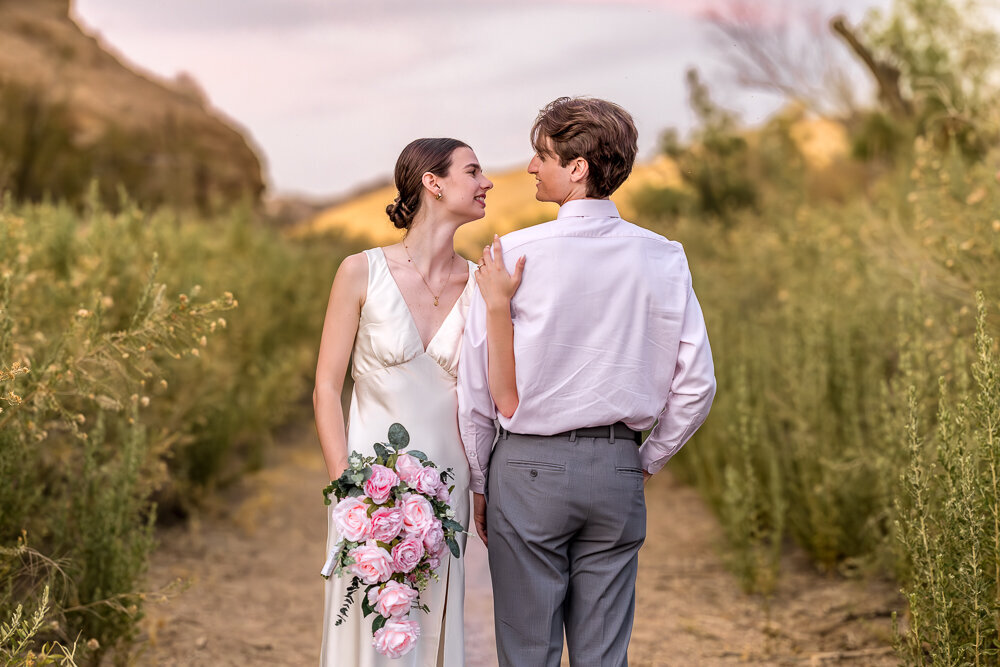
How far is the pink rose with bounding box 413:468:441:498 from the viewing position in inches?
98.7

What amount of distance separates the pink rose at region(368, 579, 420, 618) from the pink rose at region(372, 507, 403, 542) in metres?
0.13

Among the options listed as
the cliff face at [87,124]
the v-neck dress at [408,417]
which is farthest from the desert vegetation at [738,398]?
the cliff face at [87,124]

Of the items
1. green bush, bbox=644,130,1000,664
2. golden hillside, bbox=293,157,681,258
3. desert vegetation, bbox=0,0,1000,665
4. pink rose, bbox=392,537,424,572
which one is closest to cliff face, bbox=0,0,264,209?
golden hillside, bbox=293,157,681,258

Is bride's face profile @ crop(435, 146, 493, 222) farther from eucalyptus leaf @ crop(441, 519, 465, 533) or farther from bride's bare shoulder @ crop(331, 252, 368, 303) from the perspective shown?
eucalyptus leaf @ crop(441, 519, 465, 533)

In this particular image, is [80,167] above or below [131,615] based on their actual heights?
above

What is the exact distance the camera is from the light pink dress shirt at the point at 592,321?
2607 mm

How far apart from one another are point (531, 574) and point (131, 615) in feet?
5.86

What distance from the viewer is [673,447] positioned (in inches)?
111

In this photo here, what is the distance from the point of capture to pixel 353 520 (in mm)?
2439

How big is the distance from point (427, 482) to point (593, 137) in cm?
98

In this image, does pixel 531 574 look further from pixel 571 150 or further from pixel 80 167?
pixel 80 167

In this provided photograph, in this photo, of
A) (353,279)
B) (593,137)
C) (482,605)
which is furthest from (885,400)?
(353,279)

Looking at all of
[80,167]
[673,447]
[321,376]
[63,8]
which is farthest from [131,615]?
[63,8]

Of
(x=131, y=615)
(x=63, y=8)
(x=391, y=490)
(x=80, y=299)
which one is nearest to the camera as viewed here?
(x=391, y=490)
